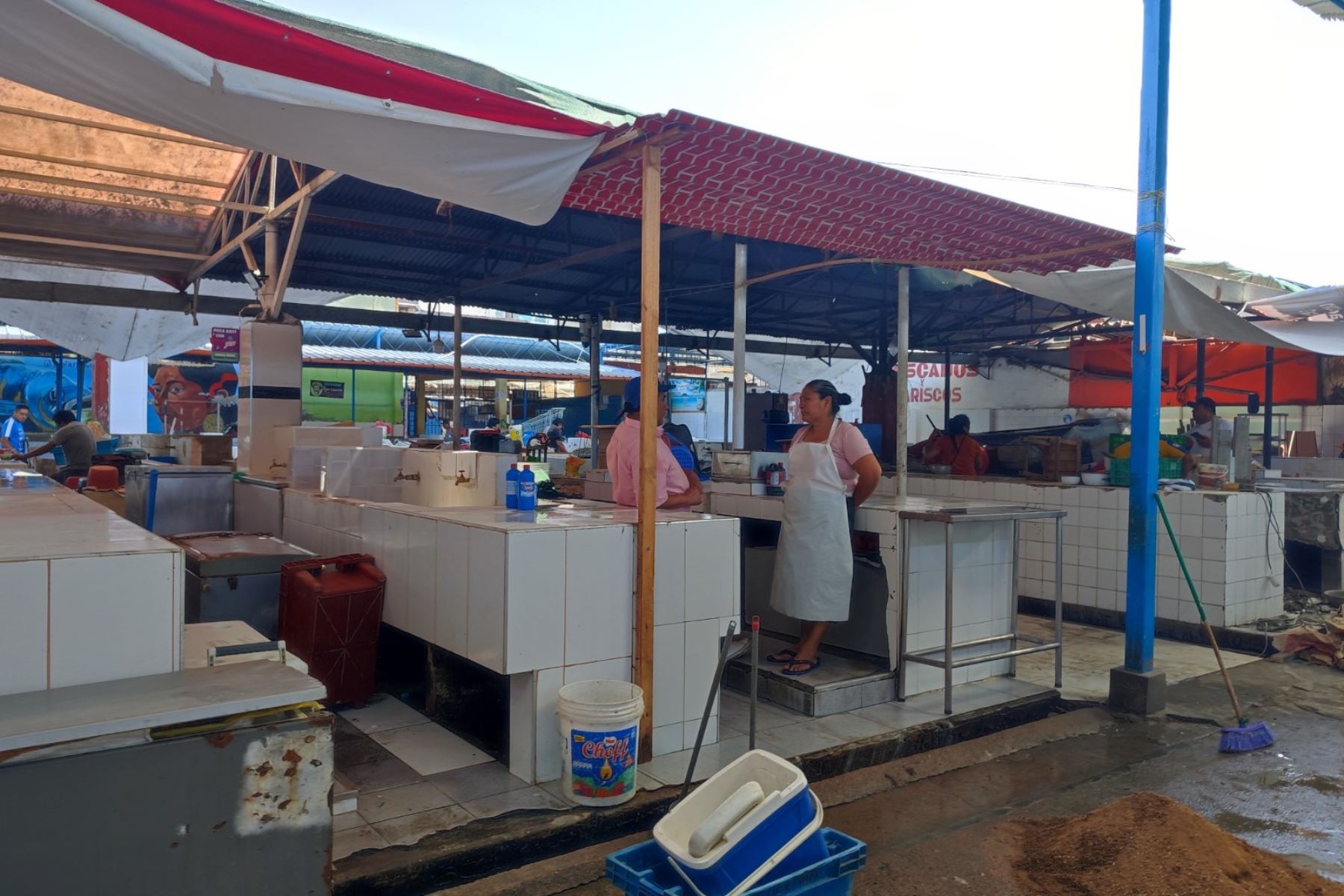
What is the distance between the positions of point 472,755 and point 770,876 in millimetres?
2086

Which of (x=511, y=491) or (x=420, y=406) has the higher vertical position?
(x=420, y=406)

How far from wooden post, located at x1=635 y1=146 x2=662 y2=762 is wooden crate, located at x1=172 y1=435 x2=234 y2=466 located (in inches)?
216

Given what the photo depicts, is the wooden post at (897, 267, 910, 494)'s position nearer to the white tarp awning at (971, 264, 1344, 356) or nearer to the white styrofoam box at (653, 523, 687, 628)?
the white tarp awning at (971, 264, 1344, 356)

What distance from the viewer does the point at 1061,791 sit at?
14.5 ft

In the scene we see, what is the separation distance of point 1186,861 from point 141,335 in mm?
14184

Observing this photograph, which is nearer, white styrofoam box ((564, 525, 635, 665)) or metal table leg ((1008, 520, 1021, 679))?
white styrofoam box ((564, 525, 635, 665))

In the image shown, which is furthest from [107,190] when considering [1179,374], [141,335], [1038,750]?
[1179,374]

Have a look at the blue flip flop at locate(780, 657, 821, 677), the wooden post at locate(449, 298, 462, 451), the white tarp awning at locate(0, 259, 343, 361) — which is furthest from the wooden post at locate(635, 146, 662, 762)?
the white tarp awning at locate(0, 259, 343, 361)

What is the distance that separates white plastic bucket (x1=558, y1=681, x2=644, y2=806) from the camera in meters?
3.66

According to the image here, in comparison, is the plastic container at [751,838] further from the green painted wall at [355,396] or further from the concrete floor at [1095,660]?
the green painted wall at [355,396]

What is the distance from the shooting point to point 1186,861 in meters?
3.44

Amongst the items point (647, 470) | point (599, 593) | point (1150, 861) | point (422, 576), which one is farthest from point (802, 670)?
point (422, 576)

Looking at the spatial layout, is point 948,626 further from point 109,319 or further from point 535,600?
point 109,319

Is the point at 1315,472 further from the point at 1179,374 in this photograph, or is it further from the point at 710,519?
the point at 710,519
